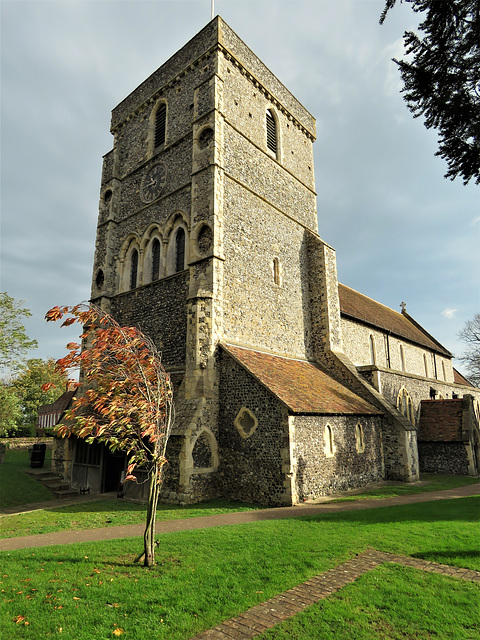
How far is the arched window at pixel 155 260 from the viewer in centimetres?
1758

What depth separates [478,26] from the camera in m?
6.14

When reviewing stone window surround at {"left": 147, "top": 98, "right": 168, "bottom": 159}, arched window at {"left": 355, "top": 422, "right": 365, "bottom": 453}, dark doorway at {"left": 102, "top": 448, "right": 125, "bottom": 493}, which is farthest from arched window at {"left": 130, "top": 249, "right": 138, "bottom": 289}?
arched window at {"left": 355, "top": 422, "right": 365, "bottom": 453}

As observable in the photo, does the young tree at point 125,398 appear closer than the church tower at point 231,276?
Yes

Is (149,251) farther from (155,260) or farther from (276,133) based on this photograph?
(276,133)

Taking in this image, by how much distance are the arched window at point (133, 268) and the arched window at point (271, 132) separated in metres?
9.00

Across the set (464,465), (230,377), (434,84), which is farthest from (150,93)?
(464,465)

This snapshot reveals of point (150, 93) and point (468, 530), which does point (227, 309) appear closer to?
point (468, 530)

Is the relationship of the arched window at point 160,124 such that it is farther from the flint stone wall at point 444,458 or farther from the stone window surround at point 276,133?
the flint stone wall at point 444,458

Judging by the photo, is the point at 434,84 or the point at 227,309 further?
the point at 227,309

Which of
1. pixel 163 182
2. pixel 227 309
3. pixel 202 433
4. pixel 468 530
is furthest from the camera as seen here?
pixel 163 182

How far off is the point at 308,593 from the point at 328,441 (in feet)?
26.7

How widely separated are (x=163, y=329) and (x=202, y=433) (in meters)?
5.01

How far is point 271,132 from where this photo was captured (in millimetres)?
20625

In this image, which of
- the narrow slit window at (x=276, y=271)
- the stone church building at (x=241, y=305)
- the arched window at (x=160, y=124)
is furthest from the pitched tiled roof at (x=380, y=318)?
the arched window at (x=160, y=124)
